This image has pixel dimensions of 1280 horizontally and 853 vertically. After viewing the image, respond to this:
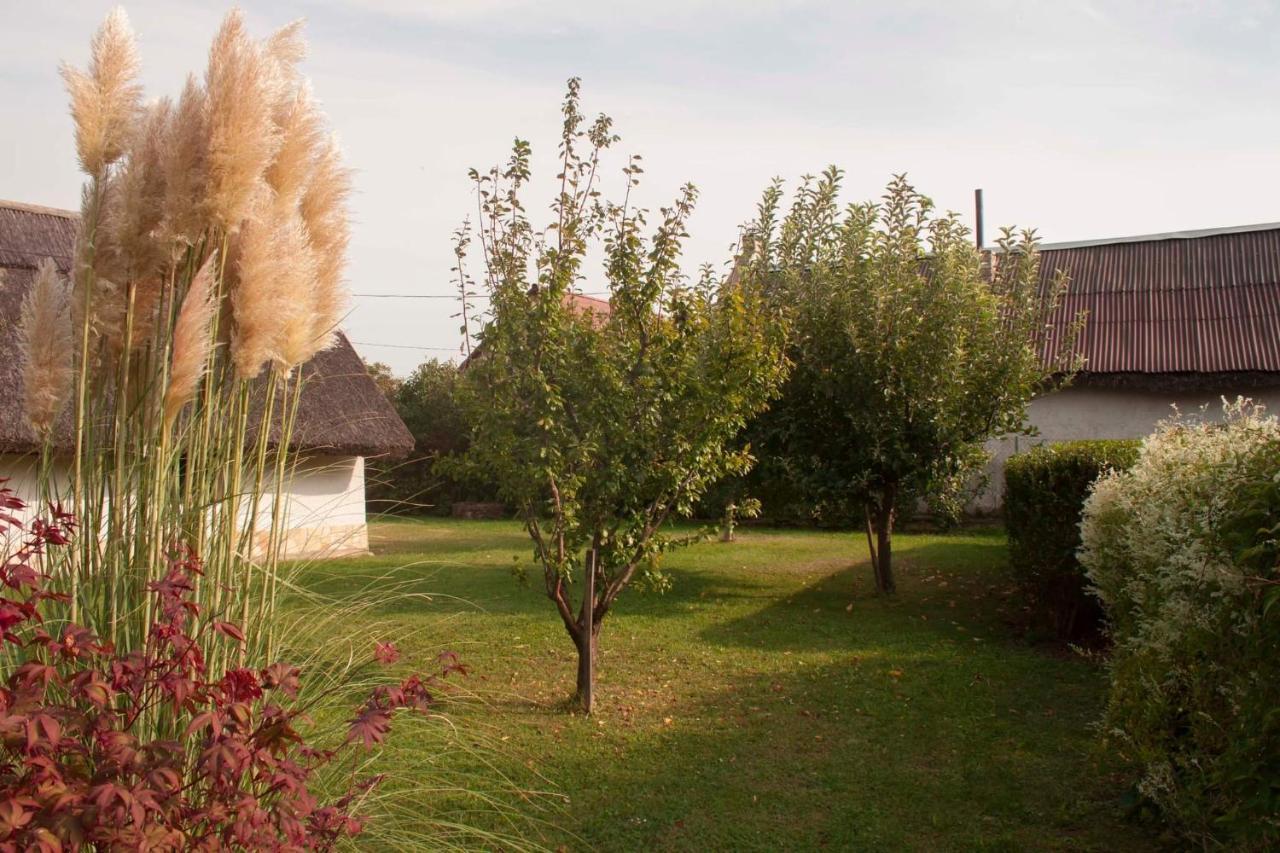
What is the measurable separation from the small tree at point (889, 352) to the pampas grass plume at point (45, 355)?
6.72 meters

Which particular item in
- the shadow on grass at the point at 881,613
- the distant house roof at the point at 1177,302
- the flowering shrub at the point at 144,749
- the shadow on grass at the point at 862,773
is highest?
the distant house roof at the point at 1177,302

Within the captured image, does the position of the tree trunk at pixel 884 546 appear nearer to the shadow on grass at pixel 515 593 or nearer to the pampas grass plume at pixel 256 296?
the shadow on grass at pixel 515 593

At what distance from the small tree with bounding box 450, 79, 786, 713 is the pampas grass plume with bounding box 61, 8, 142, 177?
3026mm

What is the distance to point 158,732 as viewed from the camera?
2.87 metres

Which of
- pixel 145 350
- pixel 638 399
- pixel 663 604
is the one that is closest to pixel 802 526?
pixel 663 604

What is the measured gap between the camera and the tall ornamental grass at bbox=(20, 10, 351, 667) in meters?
3.16

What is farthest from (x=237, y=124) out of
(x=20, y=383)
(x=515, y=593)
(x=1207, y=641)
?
(x=20, y=383)

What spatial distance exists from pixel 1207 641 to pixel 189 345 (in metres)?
3.50

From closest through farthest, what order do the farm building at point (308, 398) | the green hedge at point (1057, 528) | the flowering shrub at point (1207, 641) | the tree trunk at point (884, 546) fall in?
the flowering shrub at point (1207, 641), the green hedge at point (1057, 528), the tree trunk at point (884, 546), the farm building at point (308, 398)

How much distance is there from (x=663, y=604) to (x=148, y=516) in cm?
762

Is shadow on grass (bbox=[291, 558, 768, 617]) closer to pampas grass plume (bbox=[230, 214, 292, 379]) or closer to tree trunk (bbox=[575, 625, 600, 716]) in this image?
tree trunk (bbox=[575, 625, 600, 716])

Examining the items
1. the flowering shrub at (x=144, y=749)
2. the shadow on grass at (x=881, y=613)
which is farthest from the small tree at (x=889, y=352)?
the flowering shrub at (x=144, y=749)

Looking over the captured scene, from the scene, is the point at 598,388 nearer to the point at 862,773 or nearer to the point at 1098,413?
the point at 862,773

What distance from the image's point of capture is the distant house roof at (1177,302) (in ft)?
53.1
